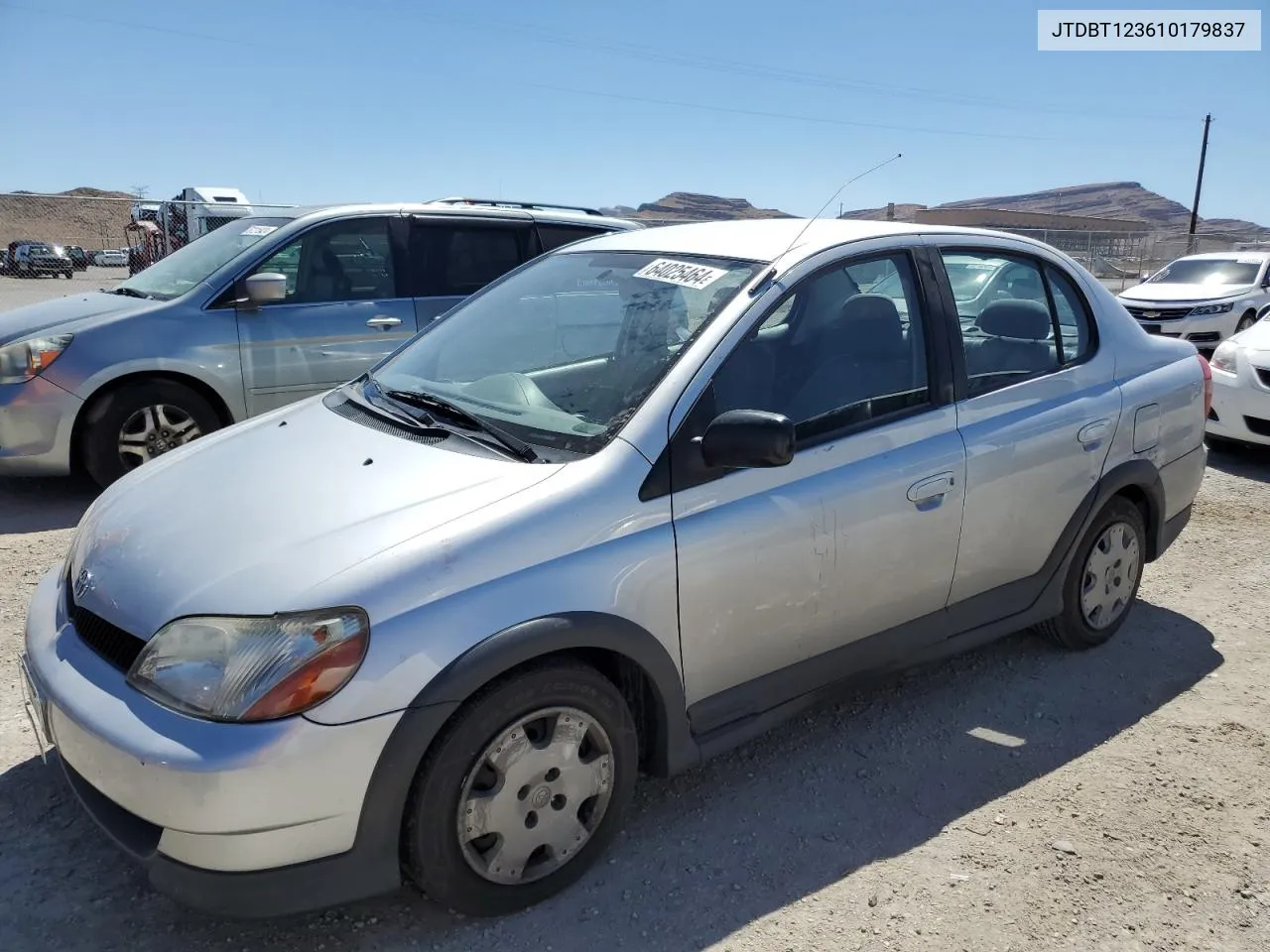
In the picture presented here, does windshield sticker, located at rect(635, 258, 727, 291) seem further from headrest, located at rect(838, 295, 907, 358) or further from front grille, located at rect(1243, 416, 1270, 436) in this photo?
front grille, located at rect(1243, 416, 1270, 436)

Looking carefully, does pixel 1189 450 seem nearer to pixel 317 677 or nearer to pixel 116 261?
pixel 317 677

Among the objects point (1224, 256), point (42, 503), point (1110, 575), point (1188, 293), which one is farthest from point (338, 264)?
point (1224, 256)

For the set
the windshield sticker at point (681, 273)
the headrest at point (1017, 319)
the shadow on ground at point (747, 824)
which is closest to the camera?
the shadow on ground at point (747, 824)

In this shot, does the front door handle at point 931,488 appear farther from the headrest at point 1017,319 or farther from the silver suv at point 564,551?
the headrest at point 1017,319

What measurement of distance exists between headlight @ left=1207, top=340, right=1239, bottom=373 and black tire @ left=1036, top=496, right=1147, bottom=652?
4.42 metres

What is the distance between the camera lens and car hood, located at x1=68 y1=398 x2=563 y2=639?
2.26m

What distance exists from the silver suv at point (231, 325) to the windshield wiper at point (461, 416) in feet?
9.78

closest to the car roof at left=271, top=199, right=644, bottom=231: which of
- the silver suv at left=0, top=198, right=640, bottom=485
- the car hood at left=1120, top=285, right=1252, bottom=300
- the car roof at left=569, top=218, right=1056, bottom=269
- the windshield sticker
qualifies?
the silver suv at left=0, top=198, right=640, bottom=485

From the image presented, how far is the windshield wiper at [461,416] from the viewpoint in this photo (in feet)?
8.77

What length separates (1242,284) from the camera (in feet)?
45.8

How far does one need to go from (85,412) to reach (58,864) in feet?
12.4

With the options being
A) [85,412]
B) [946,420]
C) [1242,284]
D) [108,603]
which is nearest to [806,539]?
[946,420]

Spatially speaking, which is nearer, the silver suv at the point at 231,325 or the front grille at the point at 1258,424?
the silver suv at the point at 231,325

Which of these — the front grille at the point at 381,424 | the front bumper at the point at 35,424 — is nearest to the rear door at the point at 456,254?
the front bumper at the point at 35,424
